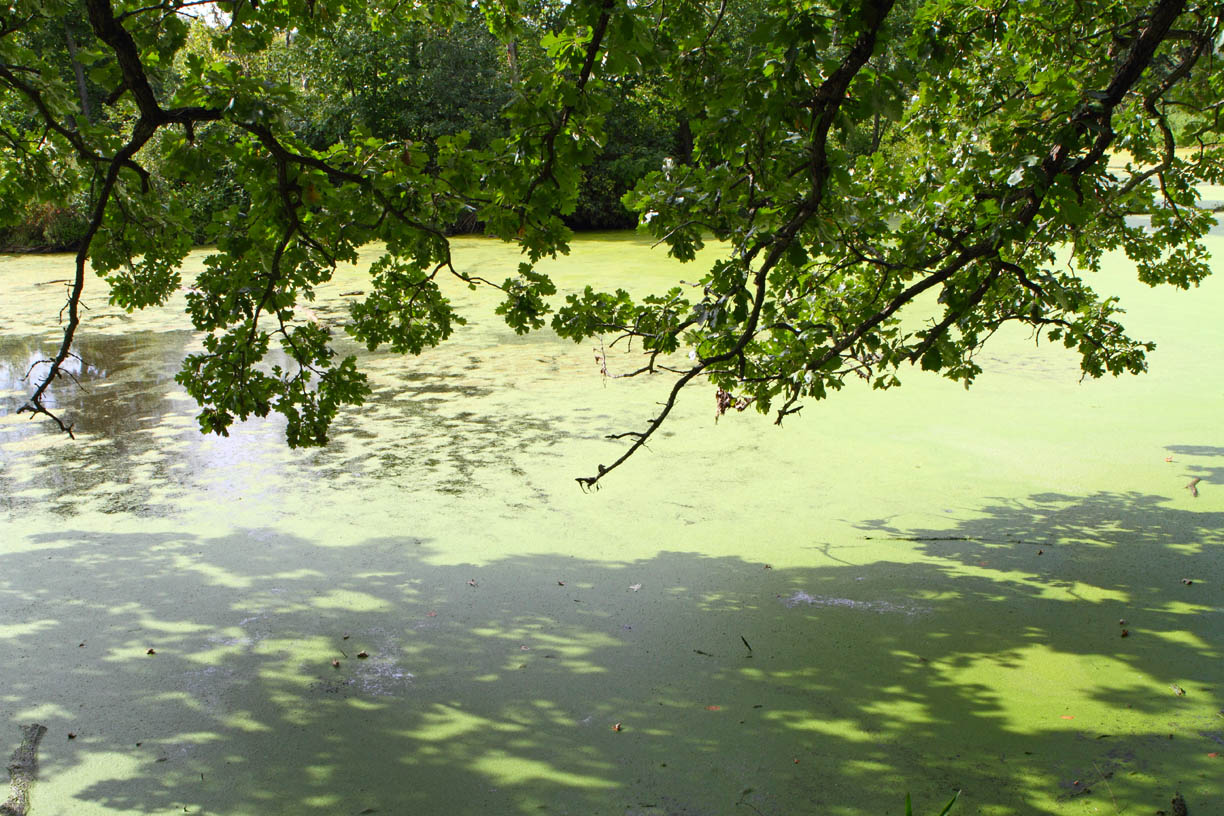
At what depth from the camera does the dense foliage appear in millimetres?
1838

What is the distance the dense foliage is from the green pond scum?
1.97ft

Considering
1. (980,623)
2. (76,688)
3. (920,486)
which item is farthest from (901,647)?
(76,688)

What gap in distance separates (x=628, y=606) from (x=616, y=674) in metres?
0.36

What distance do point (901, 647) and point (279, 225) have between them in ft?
5.63

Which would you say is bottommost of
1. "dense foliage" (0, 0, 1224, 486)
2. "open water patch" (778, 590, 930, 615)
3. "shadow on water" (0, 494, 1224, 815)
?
"shadow on water" (0, 494, 1224, 815)

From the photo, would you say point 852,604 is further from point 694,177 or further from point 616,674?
point 694,177

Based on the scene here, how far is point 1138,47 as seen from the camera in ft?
6.62

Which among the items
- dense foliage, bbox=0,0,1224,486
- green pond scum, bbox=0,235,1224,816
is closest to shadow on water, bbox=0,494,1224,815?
green pond scum, bbox=0,235,1224,816

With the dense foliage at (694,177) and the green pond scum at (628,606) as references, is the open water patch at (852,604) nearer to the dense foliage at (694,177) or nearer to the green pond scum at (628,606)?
the green pond scum at (628,606)

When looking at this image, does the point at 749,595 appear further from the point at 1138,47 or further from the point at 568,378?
the point at 568,378

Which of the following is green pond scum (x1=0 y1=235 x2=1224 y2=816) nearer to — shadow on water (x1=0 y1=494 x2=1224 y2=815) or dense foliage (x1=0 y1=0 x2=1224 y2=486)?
shadow on water (x1=0 y1=494 x2=1224 y2=815)

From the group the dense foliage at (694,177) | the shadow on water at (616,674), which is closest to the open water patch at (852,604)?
the shadow on water at (616,674)

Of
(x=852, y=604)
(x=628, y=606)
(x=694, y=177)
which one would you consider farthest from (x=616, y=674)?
(x=694, y=177)

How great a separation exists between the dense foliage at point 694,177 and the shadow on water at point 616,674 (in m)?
0.58
